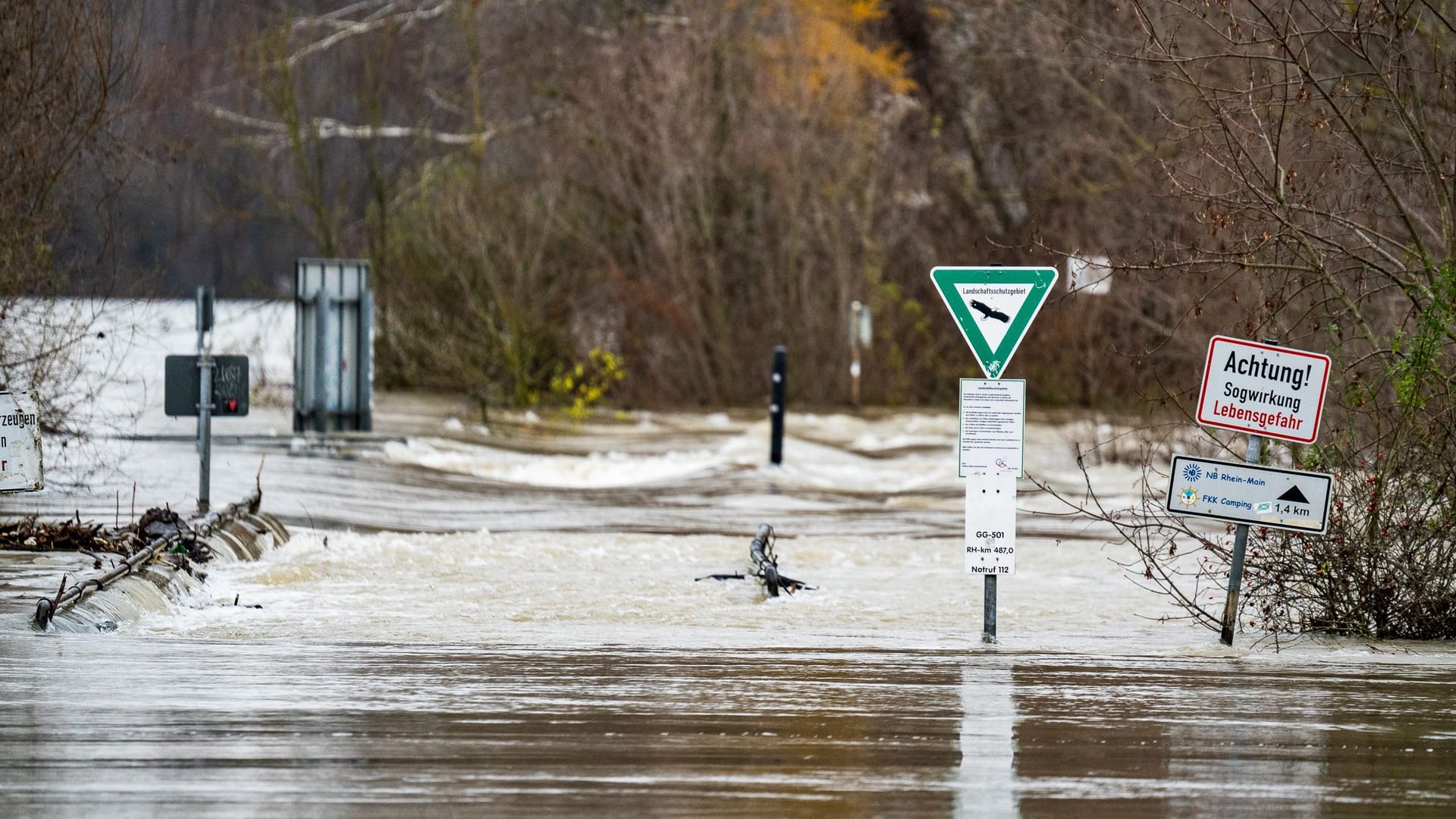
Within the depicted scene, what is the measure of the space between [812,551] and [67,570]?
20.6ft

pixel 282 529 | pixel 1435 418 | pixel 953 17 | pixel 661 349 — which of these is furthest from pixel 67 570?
pixel 953 17

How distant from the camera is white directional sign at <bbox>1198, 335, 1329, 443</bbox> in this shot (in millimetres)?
10523

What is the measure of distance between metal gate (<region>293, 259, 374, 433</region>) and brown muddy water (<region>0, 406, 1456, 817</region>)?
28.7ft

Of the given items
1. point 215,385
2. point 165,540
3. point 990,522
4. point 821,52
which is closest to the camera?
point 990,522

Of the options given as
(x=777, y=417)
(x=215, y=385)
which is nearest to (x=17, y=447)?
(x=215, y=385)

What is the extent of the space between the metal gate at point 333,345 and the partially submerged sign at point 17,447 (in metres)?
14.8

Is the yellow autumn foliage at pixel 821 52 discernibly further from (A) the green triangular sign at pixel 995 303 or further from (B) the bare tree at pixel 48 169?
(A) the green triangular sign at pixel 995 303

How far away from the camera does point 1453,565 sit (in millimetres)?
11352

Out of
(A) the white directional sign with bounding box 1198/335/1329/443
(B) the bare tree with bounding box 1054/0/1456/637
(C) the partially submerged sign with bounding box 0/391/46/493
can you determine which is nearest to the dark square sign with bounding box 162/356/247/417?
(C) the partially submerged sign with bounding box 0/391/46/493

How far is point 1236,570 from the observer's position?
428 inches

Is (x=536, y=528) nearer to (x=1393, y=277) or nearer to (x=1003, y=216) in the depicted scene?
(x=1393, y=277)

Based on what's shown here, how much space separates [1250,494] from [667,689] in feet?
11.9

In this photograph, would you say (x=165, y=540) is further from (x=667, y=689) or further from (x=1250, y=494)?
(x=1250, y=494)

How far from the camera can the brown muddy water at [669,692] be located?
7.04 m
